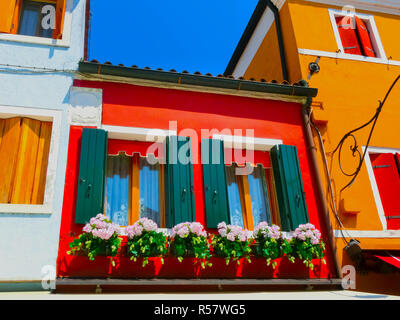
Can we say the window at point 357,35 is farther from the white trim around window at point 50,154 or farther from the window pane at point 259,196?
the white trim around window at point 50,154

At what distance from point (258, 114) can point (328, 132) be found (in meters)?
1.41

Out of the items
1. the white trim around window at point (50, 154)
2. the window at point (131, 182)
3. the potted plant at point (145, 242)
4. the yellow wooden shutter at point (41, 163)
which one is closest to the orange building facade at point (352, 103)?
the window at point (131, 182)

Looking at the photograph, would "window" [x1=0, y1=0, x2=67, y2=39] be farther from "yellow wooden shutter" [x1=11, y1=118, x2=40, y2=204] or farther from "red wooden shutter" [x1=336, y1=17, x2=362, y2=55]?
"red wooden shutter" [x1=336, y1=17, x2=362, y2=55]

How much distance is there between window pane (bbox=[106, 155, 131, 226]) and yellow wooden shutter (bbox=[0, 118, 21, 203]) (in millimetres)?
1352

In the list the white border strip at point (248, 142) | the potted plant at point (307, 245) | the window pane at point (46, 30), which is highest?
the window pane at point (46, 30)

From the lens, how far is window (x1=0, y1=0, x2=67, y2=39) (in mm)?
6496

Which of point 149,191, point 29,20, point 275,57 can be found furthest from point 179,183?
point 275,57

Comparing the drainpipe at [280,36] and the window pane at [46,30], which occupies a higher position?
the drainpipe at [280,36]

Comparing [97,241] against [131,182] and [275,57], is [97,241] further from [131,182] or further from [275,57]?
[275,57]

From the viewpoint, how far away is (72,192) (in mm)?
5477

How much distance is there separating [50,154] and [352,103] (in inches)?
226

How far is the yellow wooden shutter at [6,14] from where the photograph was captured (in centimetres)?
635

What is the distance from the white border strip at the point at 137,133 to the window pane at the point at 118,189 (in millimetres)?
343

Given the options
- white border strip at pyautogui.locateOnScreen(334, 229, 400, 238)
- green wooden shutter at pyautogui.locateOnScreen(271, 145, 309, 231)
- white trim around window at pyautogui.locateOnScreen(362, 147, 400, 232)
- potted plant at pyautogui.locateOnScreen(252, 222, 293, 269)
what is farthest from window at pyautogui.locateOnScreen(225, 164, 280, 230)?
white trim around window at pyautogui.locateOnScreen(362, 147, 400, 232)
